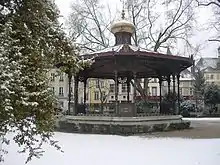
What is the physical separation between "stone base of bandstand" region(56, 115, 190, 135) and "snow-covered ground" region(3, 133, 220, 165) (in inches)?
135

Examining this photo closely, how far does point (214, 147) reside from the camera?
12.4m

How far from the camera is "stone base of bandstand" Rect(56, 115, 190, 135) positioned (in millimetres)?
17438

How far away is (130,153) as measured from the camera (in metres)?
10.9

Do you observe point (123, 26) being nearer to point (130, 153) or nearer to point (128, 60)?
point (128, 60)

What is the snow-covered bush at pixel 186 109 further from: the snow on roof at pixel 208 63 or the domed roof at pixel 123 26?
the snow on roof at pixel 208 63

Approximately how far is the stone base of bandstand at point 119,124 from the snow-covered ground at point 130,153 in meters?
3.43

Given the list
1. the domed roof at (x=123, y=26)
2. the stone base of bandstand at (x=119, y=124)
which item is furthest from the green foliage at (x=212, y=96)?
the stone base of bandstand at (x=119, y=124)

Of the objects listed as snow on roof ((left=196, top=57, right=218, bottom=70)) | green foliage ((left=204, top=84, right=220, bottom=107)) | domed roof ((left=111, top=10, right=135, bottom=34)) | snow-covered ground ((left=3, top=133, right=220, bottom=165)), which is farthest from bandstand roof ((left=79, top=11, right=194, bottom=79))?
snow on roof ((left=196, top=57, right=218, bottom=70))

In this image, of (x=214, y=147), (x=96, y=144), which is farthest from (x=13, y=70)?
(x=214, y=147)

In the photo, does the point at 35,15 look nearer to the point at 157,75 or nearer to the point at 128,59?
the point at 128,59

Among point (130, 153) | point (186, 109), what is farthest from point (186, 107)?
point (130, 153)

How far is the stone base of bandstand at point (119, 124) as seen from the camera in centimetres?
1744

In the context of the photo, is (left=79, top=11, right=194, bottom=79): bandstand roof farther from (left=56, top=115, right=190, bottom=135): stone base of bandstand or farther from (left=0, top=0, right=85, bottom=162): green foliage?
(left=0, top=0, right=85, bottom=162): green foliage

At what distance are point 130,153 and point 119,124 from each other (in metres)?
6.54
